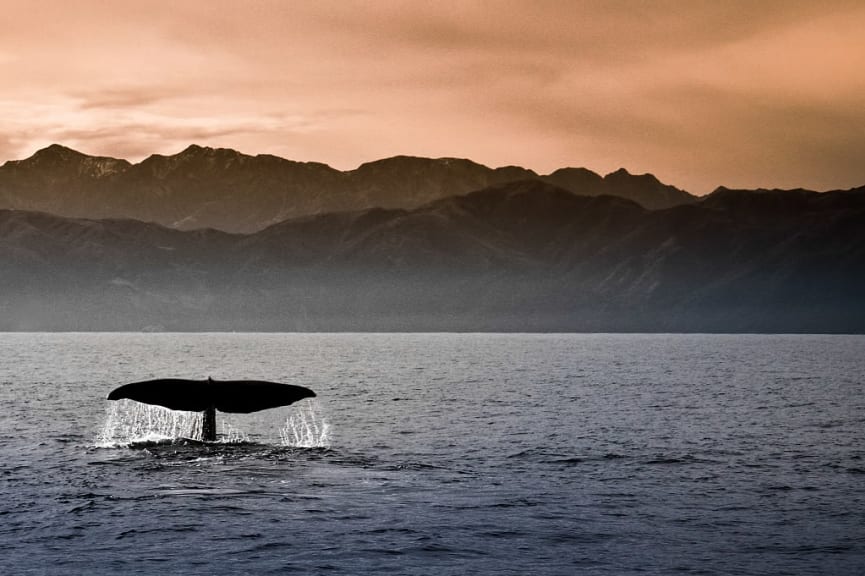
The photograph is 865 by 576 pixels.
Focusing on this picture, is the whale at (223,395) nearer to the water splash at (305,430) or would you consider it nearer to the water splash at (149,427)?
the water splash at (149,427)

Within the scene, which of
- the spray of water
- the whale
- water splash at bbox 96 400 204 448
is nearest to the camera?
the whale

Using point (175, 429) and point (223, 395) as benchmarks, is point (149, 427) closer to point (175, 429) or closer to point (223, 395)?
point (175, 429)

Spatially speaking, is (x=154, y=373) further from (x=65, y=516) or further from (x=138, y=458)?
(x=65, y=516)

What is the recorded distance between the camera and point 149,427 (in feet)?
162

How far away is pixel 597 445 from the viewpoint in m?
48.7

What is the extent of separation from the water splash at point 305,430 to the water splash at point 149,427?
4.19 meters

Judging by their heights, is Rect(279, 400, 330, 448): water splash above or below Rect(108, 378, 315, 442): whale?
below

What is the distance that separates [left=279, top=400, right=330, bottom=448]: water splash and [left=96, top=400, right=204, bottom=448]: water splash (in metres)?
4.19

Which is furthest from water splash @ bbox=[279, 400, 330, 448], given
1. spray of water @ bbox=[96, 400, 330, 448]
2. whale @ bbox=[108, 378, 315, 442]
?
whale @ bbox=[108, 378, 315, 442]

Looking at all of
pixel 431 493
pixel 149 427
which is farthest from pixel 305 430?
pixel 431 493

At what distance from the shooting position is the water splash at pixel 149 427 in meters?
44.8

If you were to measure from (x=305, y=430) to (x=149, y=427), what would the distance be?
26.0ft

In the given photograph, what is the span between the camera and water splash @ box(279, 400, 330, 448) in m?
46.8

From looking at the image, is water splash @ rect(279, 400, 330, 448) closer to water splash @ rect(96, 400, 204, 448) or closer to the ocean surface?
the ocean surface
